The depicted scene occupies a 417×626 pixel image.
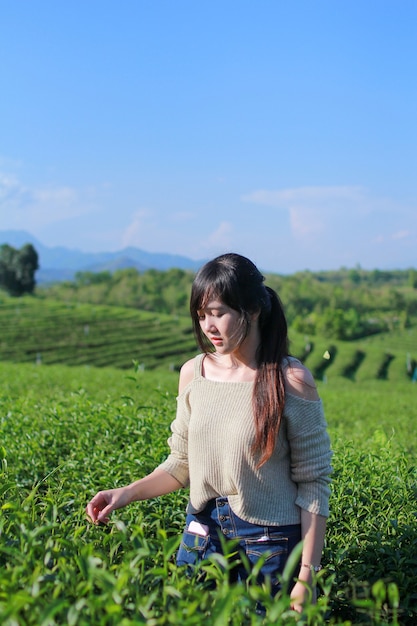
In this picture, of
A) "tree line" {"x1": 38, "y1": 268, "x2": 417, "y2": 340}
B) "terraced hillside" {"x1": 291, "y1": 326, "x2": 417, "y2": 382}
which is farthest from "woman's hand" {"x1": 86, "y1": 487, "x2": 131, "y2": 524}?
"tree line" {"x1": 38, "y1": 268, "x2": 417, "y2": 340}

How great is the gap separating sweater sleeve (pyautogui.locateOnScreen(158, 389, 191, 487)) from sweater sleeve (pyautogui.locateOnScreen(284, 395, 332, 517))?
38 centimetres

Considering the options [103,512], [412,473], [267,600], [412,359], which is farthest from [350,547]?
[412,359]

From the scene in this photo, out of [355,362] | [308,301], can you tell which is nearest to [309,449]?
[355,362]

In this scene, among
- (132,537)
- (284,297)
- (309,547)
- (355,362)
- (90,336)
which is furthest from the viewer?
(284,297)

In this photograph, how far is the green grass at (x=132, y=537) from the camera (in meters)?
1.51

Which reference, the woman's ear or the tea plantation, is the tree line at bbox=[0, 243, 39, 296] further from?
the woman's ear

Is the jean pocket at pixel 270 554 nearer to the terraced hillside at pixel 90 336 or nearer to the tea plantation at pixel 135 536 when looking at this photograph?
the tea plantation at pixel 135 536

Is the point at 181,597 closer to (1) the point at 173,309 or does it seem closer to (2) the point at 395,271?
(1) the point at 173,309

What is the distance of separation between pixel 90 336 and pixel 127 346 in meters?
3.70

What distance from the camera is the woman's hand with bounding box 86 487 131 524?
2.20 metres

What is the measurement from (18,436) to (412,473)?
228 cm

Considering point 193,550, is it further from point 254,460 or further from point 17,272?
point 17,272

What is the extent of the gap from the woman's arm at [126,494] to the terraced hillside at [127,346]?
35343mm

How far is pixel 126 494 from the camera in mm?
2221
